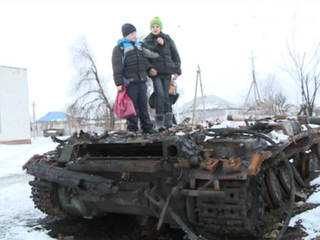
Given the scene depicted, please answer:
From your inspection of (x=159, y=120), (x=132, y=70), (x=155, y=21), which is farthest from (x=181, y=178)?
(x=155, y=21)

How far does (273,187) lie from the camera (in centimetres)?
496

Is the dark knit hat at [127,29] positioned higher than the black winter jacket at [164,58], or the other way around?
the dark knit hat at [127,29]

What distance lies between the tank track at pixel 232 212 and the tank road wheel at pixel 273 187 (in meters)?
0.82

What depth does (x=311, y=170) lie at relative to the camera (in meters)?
7.48

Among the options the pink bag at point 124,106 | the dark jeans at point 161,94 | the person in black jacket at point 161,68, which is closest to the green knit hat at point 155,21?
the person in black jacket at point 161,68

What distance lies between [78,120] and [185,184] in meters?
25.1

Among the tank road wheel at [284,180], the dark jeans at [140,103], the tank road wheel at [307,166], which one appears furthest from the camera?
the tank road wheel at [307,166]

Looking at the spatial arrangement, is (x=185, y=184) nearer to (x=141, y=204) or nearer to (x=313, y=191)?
(x=141, y=204)

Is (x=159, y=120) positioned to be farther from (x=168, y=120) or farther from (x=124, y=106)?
(x=124, y=106)

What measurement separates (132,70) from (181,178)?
2353mm

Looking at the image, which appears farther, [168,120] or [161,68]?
[161,68]

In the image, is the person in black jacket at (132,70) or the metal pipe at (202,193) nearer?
the metal pipe at (202,193)

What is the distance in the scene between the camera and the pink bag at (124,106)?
5.71 m

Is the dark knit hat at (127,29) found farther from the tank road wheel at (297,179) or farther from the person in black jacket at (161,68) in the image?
the tank road wheel at (297,179)
